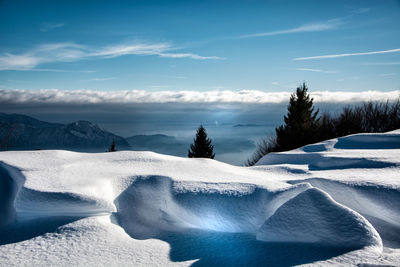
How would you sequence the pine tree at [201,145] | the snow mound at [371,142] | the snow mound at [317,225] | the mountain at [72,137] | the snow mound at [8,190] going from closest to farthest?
the snow mound at [317,225], the snow mound at [8,190], the snow mound at [371,142], the pine tree at [201,145], the mountain at [72,137]

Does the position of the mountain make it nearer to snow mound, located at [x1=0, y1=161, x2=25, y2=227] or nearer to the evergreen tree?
the evergreen tree

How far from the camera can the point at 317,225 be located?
169 cm

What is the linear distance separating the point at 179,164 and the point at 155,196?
0.75m

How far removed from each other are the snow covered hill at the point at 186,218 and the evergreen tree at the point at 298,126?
12684 millimetres

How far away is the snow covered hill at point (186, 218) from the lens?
1596 mm

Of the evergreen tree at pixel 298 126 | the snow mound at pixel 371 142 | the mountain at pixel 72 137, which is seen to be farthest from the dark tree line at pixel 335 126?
the mountain at pixel 72 137

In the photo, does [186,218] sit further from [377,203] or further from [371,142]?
[371,142]

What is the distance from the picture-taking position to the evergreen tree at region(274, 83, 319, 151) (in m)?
14.9

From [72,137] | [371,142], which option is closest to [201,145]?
[371,142]

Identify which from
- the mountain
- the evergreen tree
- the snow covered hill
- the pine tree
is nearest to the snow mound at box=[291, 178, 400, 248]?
the snow covered hill

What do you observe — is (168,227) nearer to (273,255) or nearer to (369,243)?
(273,255)

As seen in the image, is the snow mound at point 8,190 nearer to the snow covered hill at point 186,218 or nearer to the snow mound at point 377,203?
the snow covered hill at point 186,218

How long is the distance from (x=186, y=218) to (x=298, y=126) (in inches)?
556

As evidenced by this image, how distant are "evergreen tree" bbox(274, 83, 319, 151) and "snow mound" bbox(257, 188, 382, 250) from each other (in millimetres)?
13748
